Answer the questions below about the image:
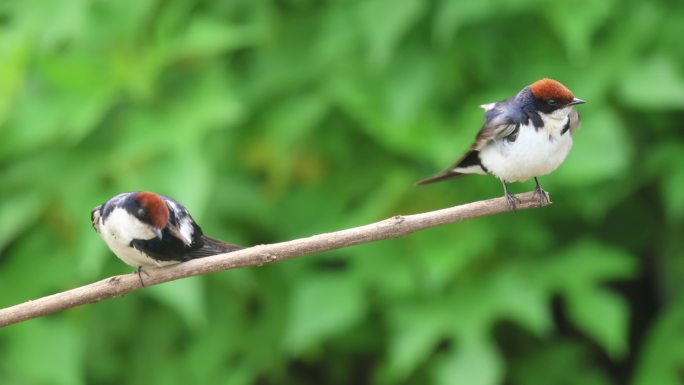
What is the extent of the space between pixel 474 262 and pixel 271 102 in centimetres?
94

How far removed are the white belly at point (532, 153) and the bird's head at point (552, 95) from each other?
0.10ft

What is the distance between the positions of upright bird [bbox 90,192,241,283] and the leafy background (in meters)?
1.27

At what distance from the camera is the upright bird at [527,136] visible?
179cm

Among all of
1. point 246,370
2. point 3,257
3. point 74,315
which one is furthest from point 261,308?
point 3,257

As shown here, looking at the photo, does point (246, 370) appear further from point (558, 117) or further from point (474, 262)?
point (558, 117)

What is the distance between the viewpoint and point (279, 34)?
12.7 ft

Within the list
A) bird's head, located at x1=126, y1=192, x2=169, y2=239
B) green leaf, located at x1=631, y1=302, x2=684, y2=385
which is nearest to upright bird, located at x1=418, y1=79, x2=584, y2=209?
bird's head, located at x1=126, y1=192, x2=169, y2=239

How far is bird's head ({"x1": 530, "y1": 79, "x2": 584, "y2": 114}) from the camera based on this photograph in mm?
1781

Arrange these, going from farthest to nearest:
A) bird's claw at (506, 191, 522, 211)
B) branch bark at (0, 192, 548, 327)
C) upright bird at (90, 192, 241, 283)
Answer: upright bird at (90, 192, 241, 283), bird's claw at (506, 191, 522, 211), branch bark at (0, 192, 548, 327)

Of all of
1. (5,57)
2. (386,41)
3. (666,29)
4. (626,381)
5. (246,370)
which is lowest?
(626,381)

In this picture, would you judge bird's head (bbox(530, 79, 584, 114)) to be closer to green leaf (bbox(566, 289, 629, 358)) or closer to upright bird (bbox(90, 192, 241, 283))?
upright bird (bbox(90, 192, 241, 283))

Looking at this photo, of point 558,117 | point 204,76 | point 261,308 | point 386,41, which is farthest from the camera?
point 261,308

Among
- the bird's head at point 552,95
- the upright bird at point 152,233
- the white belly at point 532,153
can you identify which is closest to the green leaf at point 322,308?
the upright bird at point 152,233

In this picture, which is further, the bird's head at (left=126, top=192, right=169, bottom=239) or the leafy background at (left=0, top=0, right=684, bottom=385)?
the leafy background at (left=0, top=0, right=684, bottom=385)
